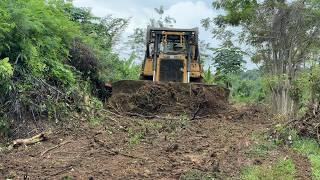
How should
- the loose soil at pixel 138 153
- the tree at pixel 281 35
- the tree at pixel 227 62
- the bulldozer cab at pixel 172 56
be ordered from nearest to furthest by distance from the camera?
the loose soil at pixel 138 153 < the bulldozer cab at pixel 172 56 < the tree at pixel 281 35 < the tree at pixel 227 62

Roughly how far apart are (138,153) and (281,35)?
14.1 metres

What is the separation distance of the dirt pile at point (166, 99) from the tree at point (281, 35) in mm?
6568

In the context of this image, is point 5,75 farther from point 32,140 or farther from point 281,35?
point 281,35

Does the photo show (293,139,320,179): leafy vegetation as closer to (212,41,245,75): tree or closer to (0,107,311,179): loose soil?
(0,107,311,179): loose soil

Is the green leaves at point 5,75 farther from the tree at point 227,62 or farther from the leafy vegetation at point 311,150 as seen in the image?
the tree at point 227,62

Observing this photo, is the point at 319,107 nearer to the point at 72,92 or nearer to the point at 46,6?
the point at 72,92

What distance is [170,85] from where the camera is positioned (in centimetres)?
1436

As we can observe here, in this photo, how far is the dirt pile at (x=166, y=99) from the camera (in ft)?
46.4

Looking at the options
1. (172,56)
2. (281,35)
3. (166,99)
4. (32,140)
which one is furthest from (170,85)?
(281,35)

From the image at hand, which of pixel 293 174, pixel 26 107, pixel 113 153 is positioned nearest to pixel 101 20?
pixel 26 107

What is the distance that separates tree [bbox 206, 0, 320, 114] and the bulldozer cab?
495 cm

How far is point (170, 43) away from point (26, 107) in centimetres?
761

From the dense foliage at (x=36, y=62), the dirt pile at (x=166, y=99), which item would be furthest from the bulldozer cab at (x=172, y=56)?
the dense foliage at (x=36, y=62)

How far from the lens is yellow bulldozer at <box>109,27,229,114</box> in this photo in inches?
560
